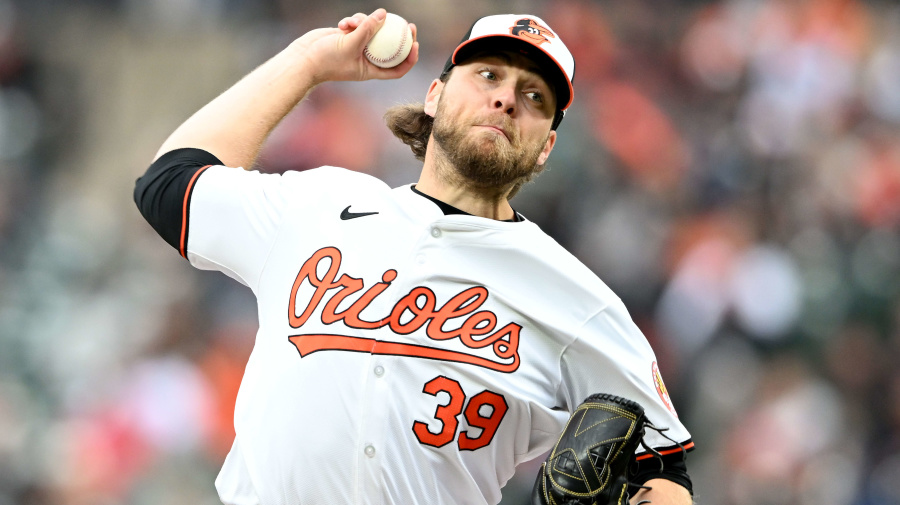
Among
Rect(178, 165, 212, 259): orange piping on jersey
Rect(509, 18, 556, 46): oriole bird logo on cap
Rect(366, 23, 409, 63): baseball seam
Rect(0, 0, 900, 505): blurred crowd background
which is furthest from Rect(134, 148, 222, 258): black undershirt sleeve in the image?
Rect(0, 0, 900, 505): blurred crowd background

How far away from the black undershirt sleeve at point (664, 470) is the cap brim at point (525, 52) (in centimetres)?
93

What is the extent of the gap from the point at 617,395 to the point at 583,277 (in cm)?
29

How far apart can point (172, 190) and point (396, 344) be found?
67 centimetres

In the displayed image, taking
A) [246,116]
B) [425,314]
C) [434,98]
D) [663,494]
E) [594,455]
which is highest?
[434,98]

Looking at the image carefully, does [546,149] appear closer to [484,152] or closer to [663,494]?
[484,152]

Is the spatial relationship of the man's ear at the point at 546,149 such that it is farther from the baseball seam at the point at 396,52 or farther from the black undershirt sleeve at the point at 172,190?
the black undershirt sleeve at the point at 172,190

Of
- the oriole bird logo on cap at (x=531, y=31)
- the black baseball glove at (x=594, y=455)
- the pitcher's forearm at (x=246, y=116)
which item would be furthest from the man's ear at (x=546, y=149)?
the black baseball glove at (x=594, y=455)

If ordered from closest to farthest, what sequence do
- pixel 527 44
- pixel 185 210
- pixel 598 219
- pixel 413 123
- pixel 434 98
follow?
pixel 185 210 → pixel 527 44 → pixel 434 98 → pixel 413 123 → pixel 598 219

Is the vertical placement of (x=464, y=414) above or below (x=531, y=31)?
below

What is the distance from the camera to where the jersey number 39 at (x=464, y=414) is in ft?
6.23

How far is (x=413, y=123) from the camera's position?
2.54 metres

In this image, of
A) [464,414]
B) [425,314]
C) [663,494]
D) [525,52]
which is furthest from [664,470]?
[525,52]

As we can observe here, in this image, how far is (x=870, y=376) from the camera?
522 cm

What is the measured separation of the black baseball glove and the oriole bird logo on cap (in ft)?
3.00
